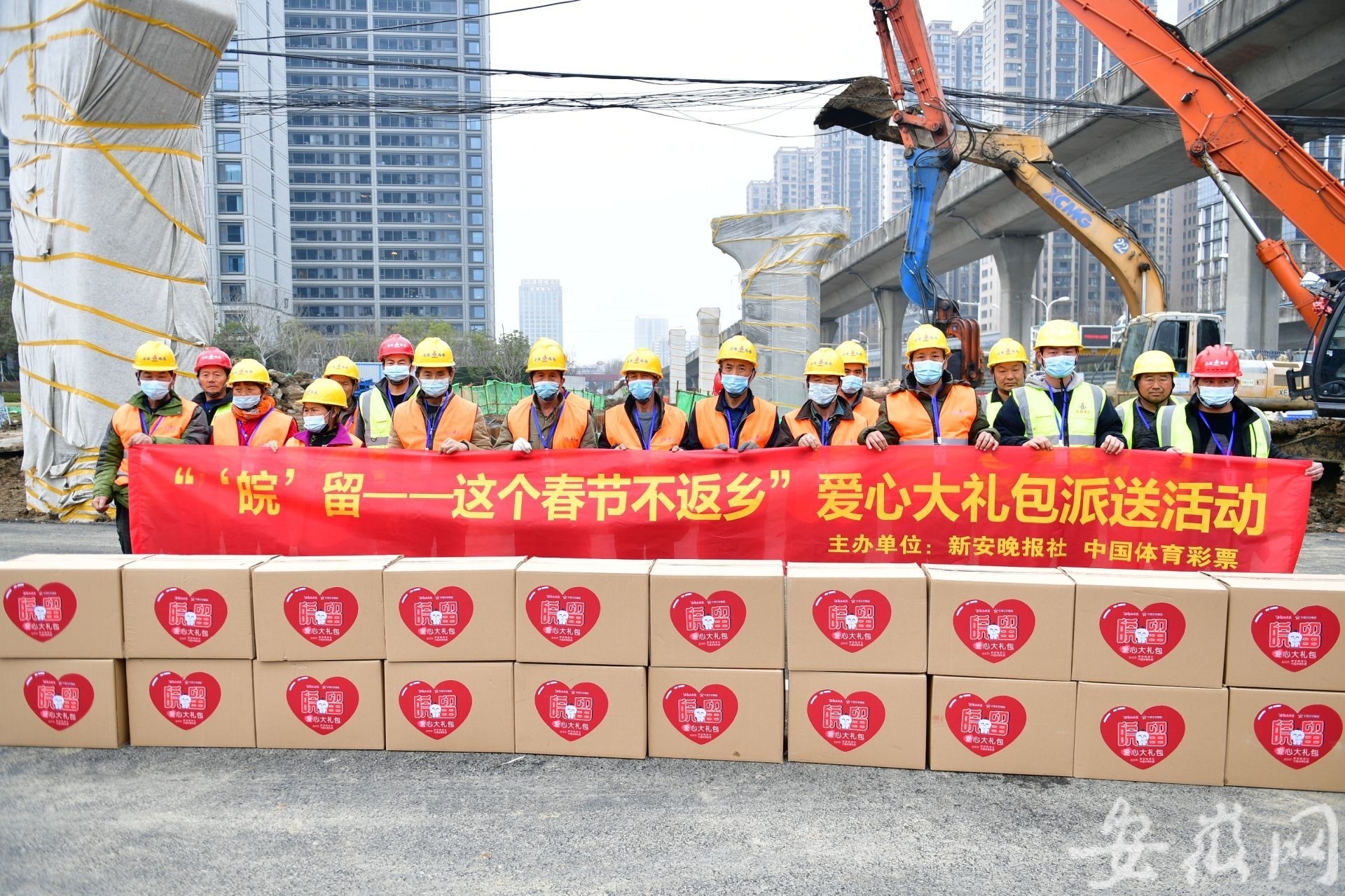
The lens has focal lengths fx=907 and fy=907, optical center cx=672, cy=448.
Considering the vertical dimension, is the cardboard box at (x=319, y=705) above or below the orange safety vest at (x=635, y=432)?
below

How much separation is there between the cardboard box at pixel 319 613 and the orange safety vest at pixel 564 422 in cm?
187

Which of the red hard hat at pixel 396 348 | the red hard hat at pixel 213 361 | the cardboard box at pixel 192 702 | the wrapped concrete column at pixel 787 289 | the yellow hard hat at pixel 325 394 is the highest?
the wrapped concrete column at pixel 787 289

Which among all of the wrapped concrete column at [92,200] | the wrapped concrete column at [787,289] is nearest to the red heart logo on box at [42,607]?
the wrapped concrete column at [92,200]

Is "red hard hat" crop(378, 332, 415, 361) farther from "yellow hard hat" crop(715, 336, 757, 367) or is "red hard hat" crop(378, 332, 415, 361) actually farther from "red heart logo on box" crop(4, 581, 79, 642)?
"red heart logo on box" crop(4, 581, 79, 642)

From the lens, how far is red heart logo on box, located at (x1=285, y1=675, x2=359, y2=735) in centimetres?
405

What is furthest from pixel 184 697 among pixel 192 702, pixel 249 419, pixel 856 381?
pixel 856 381

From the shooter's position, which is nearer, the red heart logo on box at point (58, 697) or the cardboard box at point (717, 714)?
the cardboard box at point (717, 714)

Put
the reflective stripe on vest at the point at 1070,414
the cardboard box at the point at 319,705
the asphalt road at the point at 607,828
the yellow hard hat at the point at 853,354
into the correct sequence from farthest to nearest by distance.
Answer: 1. the yellow hard hat at the point at 853,354
2. the reflective stripe on vest at the point at 1070,414
3. the cardboard box at the point at 319,705
4. the asphalt road at the point at 607,828

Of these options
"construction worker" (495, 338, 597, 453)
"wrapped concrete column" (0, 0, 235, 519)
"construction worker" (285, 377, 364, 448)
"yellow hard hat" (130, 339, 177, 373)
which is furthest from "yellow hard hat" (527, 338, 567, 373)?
"wrapped concrete column" (0, 0, 235, 519)

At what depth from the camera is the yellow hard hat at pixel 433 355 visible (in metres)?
A: 5.72

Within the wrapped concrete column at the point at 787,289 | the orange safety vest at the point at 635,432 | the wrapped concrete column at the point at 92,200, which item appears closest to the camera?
the orange safety vest at the point at 635,432

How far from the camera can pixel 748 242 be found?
18484mm

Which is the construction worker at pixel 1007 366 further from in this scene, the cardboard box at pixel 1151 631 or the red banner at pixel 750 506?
the cardboard box at pixel 1151 631

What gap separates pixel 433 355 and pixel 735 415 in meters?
1.98
